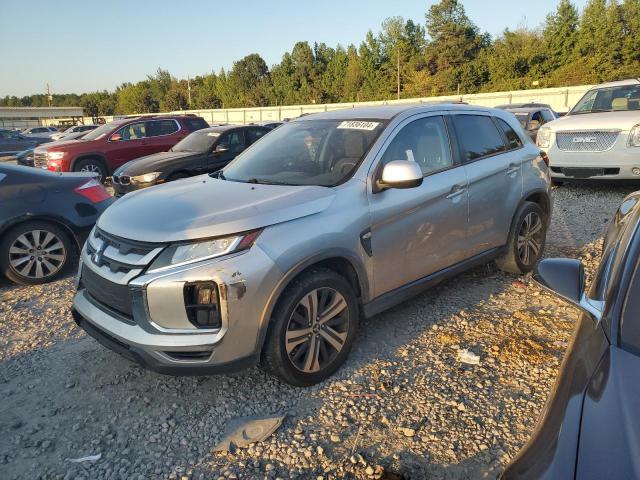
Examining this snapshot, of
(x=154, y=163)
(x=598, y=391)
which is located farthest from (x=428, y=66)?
(x=598, y=391)

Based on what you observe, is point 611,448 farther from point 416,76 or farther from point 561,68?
point 416,76

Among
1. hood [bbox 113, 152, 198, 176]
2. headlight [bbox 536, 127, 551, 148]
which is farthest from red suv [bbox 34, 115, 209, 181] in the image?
headlight [bbox 536, 127, 551, 148]

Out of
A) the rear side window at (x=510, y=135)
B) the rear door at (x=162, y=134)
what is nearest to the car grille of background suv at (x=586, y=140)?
the rear side window at (x=510, y=135)

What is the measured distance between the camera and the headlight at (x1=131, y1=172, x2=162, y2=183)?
28.7ft

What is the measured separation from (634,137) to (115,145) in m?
11.6

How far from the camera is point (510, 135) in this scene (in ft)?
15.8

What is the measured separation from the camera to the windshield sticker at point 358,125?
3.71 m

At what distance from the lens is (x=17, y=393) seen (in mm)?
3209

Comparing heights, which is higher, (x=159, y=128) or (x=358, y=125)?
(x=159, y=128)

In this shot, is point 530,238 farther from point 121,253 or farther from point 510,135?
point 121,253

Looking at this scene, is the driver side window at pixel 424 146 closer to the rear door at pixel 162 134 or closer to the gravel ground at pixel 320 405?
the gravel ground at pixel 320 405

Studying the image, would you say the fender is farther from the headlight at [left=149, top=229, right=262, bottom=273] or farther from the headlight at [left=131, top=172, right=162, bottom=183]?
the headlight at [left=131, top=172, right=162, bottom=183]

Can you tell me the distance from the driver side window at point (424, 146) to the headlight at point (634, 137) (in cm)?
528

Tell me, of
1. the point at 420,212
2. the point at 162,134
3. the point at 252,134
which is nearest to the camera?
the point at 420,212
